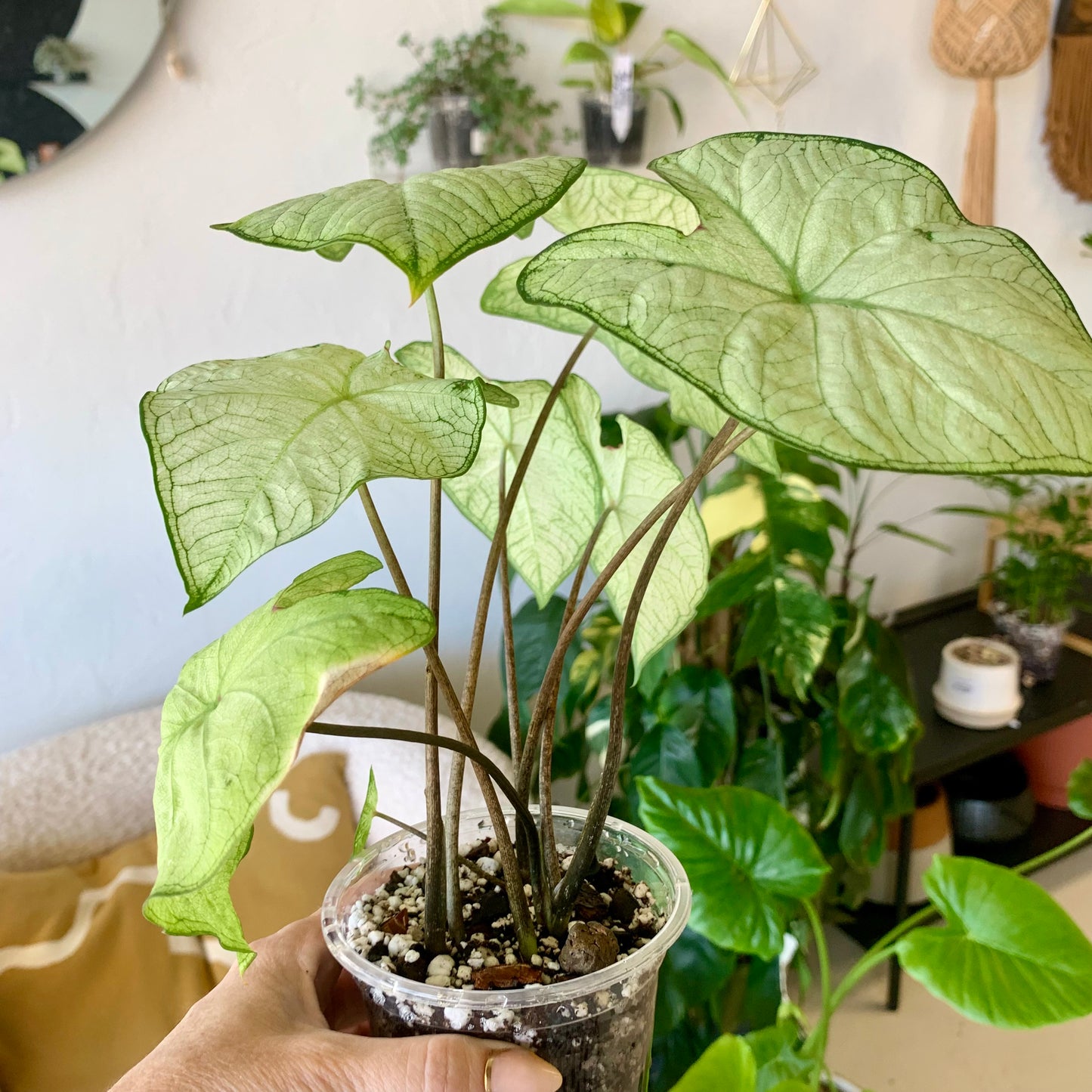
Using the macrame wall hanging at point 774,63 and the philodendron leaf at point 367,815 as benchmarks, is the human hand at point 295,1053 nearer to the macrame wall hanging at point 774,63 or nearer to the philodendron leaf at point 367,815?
the philodendron leaf at point 367,815

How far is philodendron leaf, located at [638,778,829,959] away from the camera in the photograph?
29.4 inches

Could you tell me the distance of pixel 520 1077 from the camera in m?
0.44

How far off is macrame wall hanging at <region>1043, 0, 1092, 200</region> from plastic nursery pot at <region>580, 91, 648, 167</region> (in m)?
1.07

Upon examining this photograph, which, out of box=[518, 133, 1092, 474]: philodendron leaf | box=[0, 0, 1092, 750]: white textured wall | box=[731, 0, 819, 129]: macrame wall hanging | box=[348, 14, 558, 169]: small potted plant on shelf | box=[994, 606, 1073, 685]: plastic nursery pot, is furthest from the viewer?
box=[994, 606, 1073, 685]: plastic nursery pot

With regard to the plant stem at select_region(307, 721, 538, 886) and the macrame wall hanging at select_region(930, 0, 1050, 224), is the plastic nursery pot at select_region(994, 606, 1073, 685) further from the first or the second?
the plant stem at select_region(307, 721, 538, 886)

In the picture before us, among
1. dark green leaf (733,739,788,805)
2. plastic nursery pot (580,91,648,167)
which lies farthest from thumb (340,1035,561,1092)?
plastic nursery pot (580,91,648,167)

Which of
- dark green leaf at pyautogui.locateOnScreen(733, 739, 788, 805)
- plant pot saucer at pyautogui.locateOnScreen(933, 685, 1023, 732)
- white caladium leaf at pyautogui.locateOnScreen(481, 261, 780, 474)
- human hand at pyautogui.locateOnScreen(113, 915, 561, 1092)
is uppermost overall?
white caladium leaf at pyautogui.locateOnScreen(481, 261, 780, 474)

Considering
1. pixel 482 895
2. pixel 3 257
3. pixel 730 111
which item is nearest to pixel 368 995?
pixel 482 895

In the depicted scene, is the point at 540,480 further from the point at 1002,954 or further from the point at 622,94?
the point at 622,94

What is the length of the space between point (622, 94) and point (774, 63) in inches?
16.1

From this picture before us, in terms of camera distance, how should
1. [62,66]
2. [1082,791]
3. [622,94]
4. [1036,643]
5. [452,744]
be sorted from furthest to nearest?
[1036,643] < [622,94] < [62,66] < [1082,791] < [452,744]

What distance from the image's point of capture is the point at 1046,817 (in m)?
2.13

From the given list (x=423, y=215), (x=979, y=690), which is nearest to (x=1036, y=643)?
(x=979, y=690)

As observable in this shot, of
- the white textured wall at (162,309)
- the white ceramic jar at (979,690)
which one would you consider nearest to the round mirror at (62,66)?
the white textured wall at (162,309)
